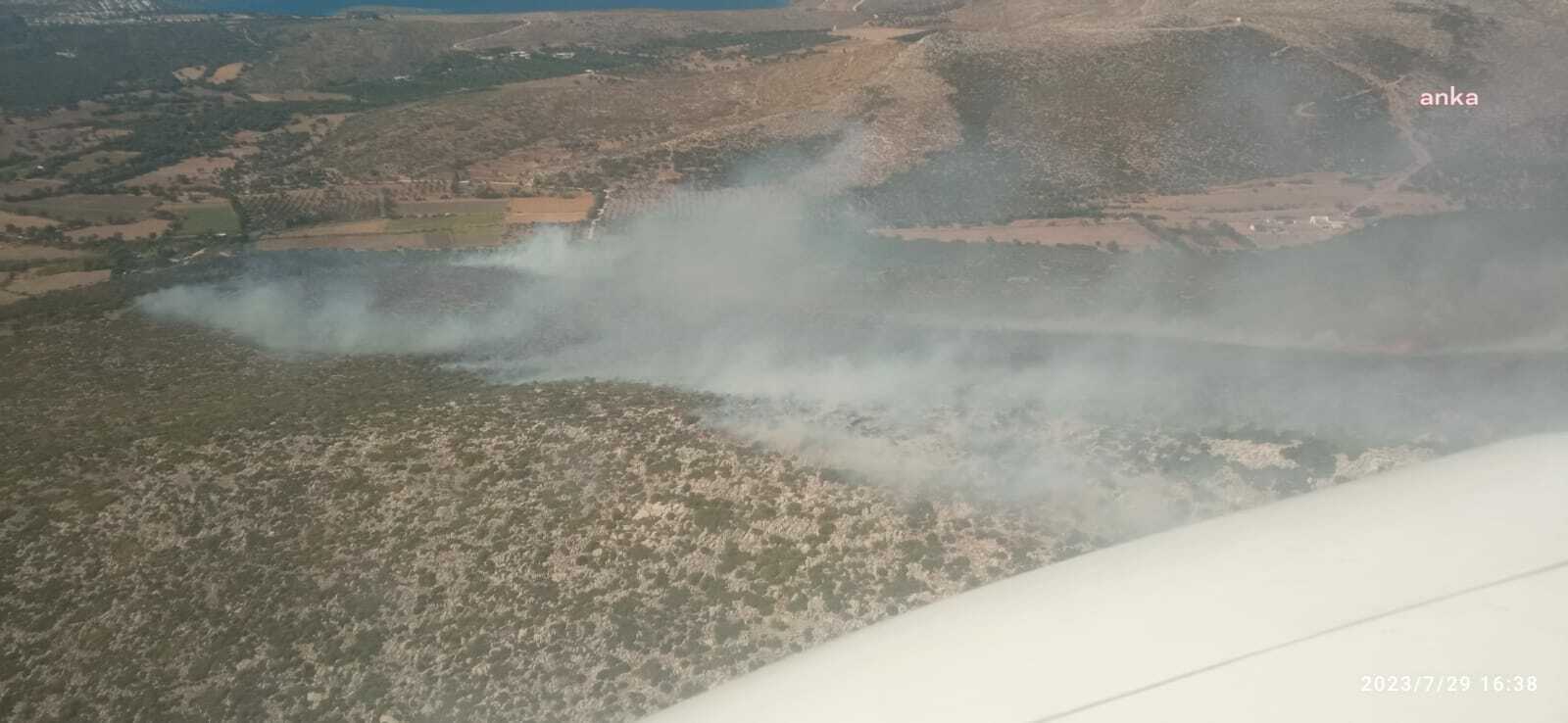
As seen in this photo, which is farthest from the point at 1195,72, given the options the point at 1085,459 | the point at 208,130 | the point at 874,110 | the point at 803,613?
the point at 208,130

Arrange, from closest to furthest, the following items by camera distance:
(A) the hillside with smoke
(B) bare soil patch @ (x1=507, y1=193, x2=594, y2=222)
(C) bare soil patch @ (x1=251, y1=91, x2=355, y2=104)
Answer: (A) the hillside with smoke → (B) bare soil patch @ (x1=507, y1=193, x2=594, y2=222) → (C) bare soil patch @ (x1=251, y1=91, x2=355, y2=104)

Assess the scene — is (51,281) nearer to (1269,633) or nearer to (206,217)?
(206,217)

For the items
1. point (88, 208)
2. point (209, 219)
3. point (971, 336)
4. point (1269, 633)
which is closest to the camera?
point (1269, 633)

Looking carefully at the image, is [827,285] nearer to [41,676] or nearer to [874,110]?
[874,110]

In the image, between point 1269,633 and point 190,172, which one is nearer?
point 1269,633

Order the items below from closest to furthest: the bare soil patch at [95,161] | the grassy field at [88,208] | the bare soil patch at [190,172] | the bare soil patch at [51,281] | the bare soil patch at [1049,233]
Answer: the bare soil patch at [1049,233] → the bare soil patch at [51,281] → the grassy field at [88,208] → the bare soil patch at [190,172] → the bare soil patch at [95,161]


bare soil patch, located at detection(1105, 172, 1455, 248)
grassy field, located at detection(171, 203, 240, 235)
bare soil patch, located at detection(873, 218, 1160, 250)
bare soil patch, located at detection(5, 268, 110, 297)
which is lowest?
bare soil patch, located at detection(5, 268, 110, 297)

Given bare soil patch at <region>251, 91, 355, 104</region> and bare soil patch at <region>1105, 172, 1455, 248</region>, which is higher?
bare soil patch at <region>251, 91, 355, 104</region>

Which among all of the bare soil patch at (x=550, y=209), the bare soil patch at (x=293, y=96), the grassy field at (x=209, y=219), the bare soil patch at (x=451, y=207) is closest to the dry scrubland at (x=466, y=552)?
the bare soil patch at (x=550, y=209)

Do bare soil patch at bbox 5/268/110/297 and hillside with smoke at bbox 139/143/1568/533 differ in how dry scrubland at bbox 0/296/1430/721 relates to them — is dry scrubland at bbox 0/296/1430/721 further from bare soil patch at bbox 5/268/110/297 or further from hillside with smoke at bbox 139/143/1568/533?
bare soil patch at bbox 5/268/110/297

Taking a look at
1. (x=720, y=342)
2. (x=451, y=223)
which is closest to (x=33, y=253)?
(x=451, y=223)

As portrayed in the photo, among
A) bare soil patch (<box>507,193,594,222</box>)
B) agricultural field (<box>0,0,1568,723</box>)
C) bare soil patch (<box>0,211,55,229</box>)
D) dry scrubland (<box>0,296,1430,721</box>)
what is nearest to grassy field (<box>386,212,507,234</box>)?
agricultural field (<box>0,0,1568,723</box>)

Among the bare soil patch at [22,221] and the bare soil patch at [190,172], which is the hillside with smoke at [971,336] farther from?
the bare soil patch at [190,172]

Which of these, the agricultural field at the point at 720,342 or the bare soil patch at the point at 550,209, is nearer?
the agricultural field at the point at 720,342
